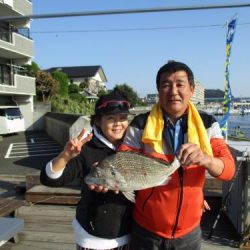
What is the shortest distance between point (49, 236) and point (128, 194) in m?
3.36

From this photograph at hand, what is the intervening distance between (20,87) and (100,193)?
88.5 feet

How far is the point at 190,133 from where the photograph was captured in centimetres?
237

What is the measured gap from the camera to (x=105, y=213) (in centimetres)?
253

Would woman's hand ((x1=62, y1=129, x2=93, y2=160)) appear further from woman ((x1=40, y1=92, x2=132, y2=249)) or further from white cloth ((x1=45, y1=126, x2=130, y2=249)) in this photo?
white cloth ((x1=45, y1=126, x2=130, y2=249))

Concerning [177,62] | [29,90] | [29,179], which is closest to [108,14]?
[29,179]

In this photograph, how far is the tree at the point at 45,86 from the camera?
1401 inches

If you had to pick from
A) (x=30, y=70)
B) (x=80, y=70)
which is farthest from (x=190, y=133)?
(x=80, y=70)

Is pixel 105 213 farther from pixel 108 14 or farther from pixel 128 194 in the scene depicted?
pixel 108 14

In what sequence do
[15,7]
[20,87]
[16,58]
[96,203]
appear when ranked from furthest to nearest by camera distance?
[16,58]
[20,87]
[15,7]
[96,203]

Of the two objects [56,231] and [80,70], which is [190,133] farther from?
[80,70]

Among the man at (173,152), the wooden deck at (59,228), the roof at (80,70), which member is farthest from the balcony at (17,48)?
the roof at (80,70)

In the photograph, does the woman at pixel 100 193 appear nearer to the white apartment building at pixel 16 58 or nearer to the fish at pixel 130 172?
the fish at pixel 130 172

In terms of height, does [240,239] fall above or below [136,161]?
below

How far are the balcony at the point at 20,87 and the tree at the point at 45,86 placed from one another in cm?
508
